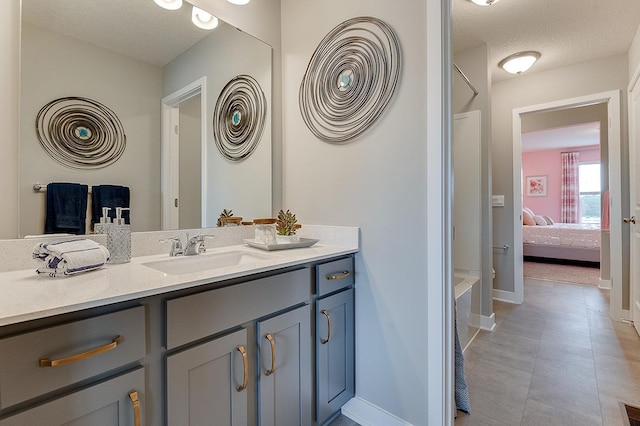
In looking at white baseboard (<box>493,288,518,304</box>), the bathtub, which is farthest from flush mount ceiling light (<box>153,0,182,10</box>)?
white baseboard (<box>493,288,518,304</box>)

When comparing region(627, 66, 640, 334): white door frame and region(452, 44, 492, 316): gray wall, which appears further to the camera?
region(452, 44, 492, 316): gray wall

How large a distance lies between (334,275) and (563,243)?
5.51 metres

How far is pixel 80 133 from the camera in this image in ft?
3.96

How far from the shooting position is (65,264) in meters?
0.92

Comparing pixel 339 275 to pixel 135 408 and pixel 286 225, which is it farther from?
pixel 135 408

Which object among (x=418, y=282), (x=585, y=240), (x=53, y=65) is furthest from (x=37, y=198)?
(x=585, y=240)

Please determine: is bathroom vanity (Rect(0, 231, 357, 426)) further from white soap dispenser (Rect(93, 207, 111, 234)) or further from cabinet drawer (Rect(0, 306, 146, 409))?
white soap dispenser (Rect(93, 207, 111, 234))

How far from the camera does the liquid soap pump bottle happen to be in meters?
1.15

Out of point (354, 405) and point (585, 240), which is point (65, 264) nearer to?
point (354, 405)

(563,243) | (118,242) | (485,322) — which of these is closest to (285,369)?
(118,242)

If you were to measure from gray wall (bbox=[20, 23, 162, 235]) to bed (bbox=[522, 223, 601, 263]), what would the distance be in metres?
6.09

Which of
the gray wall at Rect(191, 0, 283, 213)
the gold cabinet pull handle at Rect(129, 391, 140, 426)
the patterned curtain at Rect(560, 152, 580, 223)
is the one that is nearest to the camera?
the gold cabinet pull handle at Rect(129, 391, 140, 426)

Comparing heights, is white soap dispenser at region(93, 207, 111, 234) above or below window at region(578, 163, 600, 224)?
below

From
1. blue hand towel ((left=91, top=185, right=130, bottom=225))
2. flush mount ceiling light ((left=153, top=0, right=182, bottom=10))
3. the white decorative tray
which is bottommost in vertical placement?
the white decorative tray
